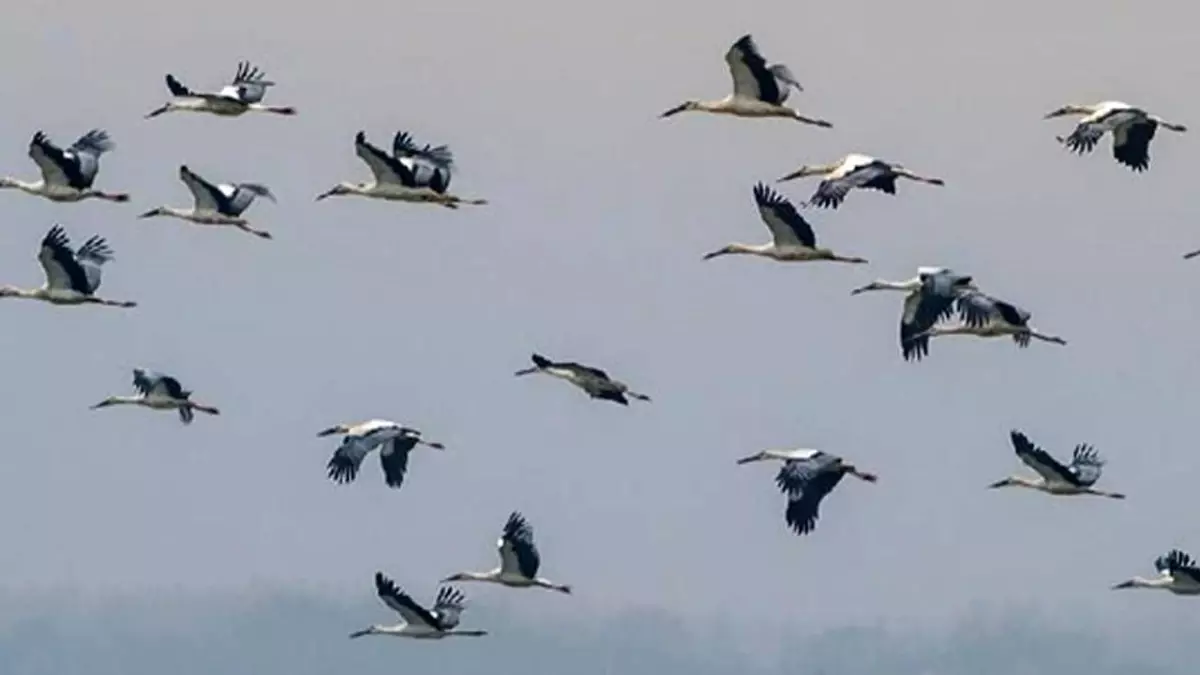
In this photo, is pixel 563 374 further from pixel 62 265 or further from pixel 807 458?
pixel 62 265

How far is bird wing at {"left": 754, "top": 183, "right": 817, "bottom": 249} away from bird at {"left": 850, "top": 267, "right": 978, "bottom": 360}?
174 centimetres

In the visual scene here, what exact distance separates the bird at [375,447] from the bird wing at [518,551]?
1.81 meters

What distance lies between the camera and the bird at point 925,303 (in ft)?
251

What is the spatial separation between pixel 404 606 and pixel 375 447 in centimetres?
283

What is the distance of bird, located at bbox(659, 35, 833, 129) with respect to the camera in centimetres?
7545

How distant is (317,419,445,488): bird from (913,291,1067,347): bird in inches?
326

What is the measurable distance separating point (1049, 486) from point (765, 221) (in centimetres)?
801

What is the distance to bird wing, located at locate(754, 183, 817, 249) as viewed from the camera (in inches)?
3002

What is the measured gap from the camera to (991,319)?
79.4m

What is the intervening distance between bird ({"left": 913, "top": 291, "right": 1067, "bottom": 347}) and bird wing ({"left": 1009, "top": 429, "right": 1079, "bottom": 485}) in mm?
1452

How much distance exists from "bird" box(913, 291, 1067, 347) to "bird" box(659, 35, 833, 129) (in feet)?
14.5

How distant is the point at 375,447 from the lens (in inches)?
3233

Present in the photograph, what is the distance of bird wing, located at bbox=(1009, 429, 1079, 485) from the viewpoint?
78938mm

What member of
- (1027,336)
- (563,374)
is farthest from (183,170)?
(1027,336)
